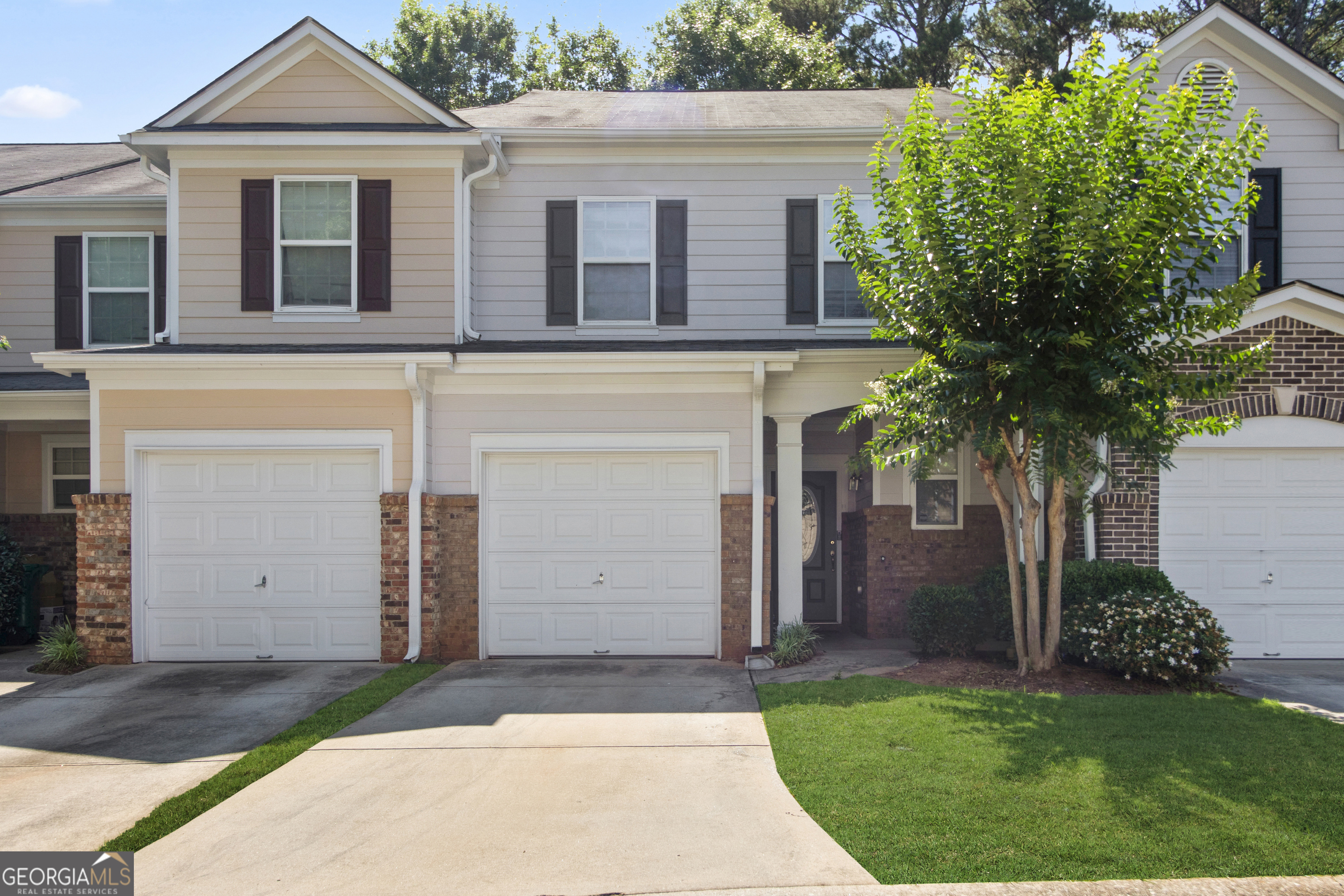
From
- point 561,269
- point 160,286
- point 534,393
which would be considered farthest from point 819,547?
point 160,286

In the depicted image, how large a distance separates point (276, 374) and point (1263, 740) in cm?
943

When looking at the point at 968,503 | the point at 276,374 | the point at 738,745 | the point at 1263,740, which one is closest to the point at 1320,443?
the point at 968,503

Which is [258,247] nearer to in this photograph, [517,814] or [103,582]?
[103,582]

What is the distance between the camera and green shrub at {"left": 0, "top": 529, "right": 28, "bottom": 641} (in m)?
11.4

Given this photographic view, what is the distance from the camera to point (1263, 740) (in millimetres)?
6621

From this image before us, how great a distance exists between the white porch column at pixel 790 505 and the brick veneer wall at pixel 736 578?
52 cm

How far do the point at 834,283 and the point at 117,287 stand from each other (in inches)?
365

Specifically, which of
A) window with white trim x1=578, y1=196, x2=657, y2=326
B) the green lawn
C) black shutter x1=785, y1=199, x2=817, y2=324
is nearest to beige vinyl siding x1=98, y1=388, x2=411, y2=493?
window with white trim x1=578, y1=196, x2=657, y2=326

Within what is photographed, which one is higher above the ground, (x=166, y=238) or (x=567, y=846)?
(x=166, y=238)

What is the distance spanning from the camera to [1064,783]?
5.75m

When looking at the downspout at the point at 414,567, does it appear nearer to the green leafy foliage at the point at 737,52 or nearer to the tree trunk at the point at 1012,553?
the tree trunk at the point at 1012,553

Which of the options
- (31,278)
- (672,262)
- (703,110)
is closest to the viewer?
(672,262)

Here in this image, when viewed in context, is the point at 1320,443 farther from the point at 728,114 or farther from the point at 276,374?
the point at 276,374

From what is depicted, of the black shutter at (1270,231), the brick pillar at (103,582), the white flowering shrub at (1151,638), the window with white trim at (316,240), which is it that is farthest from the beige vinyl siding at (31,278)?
the black shutter at (1270,231)
